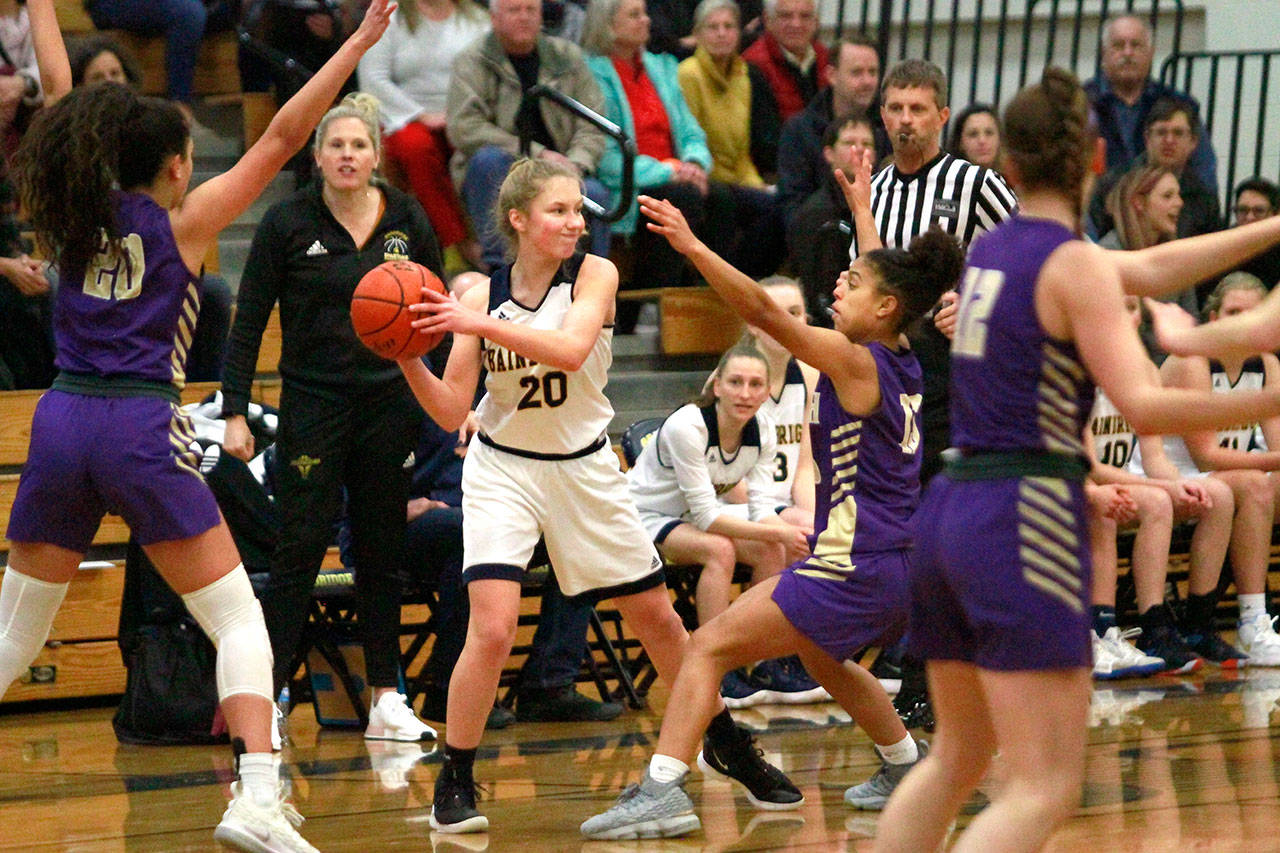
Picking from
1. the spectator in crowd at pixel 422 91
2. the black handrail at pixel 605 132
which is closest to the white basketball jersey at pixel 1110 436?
the black handrail at pixel 605 132

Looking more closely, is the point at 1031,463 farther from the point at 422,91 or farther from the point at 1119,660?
the point at 422,91

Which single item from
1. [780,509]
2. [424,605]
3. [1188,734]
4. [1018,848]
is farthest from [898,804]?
[424,605]

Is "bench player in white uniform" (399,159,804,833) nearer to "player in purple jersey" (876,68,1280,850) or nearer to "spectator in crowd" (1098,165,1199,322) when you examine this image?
"player in purple jersey" (876,68,1280,850)

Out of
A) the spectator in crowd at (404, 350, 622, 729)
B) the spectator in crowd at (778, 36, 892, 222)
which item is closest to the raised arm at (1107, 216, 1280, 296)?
the spectator in crowd at (404, 350, 622, 729)

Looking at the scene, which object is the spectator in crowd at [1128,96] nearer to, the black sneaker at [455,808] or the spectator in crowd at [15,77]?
the spectator in crowd at [15,77]

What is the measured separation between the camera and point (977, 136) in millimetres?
8047

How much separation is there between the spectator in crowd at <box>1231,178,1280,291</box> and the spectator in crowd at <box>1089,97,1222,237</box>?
18 centimetres

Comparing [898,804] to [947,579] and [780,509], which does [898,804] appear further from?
[780,509]

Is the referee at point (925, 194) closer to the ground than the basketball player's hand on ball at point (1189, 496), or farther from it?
farther from it

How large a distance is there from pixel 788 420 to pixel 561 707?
5.42 ft

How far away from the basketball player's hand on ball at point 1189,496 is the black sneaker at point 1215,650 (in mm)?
571

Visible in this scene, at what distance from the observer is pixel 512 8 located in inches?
322

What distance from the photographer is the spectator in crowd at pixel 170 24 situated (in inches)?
339

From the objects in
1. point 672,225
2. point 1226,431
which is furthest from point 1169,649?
point 672,225
